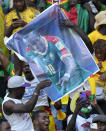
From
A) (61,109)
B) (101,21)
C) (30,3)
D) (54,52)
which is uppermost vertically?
(30,3)

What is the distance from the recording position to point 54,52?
6.84 m

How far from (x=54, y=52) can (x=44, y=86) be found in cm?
98

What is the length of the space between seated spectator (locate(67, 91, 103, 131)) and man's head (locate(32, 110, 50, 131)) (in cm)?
45

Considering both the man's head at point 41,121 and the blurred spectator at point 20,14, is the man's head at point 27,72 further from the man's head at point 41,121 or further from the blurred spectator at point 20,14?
the blurred spectator at point 20,14

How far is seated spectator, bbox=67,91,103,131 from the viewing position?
6.13m

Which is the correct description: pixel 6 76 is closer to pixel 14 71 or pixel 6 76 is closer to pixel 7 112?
pixel 14 71

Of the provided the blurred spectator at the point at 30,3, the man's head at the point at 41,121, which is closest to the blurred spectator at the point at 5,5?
the blurred spectator at the point at 30,3

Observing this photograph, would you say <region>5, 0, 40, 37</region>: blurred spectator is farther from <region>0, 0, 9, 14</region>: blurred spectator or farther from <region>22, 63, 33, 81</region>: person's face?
<region>22, 63, 33, 81</region>: person's face

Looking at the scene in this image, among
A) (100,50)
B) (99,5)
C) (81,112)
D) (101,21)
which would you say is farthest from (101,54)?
(99,5)

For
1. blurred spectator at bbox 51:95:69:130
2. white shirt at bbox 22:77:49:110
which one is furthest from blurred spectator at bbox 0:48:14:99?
blurred spectator at bbox 51:95:69:130

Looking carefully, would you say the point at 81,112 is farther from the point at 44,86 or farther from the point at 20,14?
the point at 20,14

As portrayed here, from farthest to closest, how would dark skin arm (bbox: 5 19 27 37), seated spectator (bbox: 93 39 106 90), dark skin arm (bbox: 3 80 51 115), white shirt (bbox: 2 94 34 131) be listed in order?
dark skin arm (bbox: 5 19 27 37), seated spectator (bbox: 93 39 106 90), white shirt (bbox: 2 94 34 131), dark skin arm (bbox: 3 80 51 115)

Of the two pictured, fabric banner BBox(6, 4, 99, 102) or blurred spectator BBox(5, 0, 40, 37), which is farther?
blurred spectator BBox(5, 0, 40, 37)

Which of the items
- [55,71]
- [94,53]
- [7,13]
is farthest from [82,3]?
[55,71]
